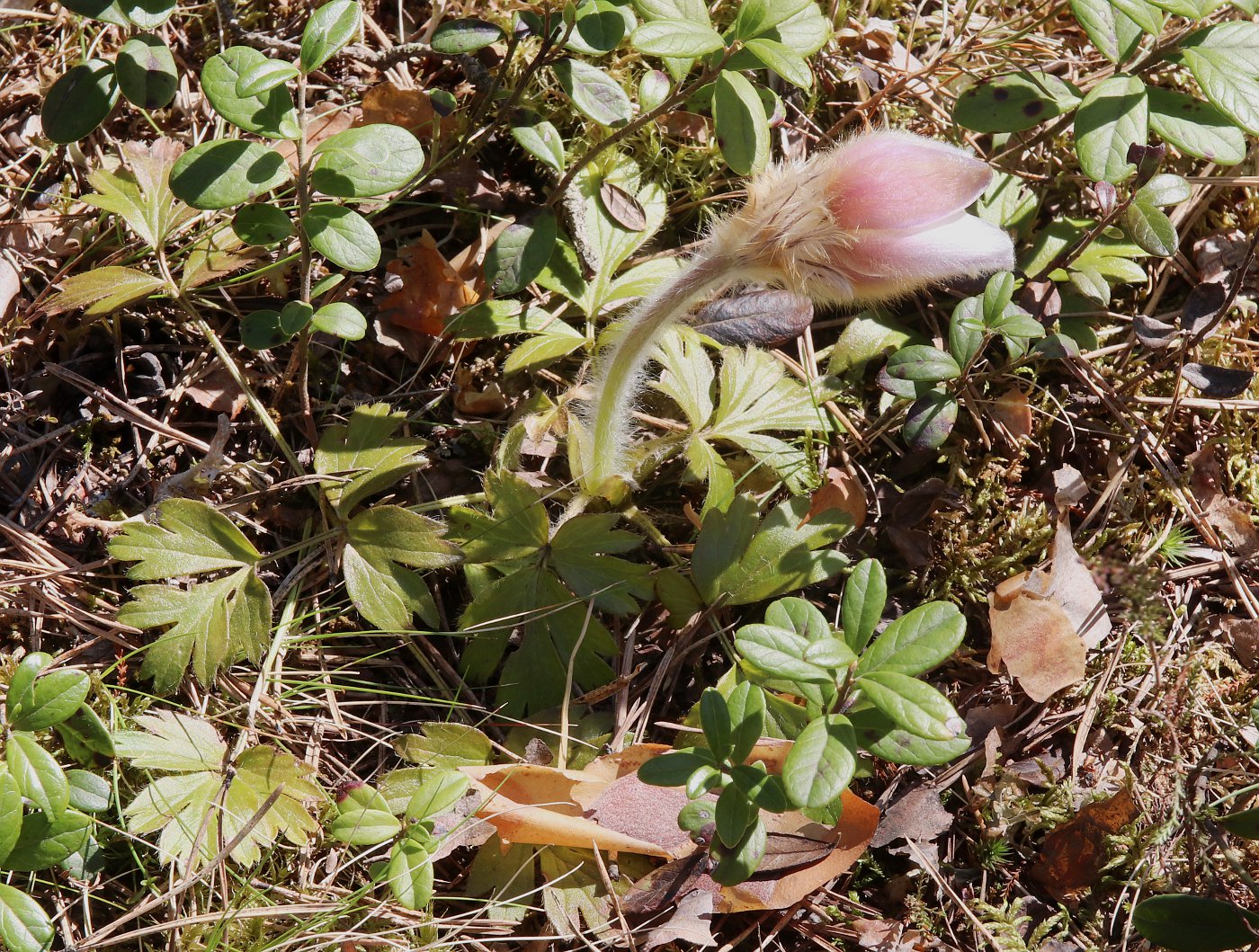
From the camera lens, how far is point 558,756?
2.04 meters

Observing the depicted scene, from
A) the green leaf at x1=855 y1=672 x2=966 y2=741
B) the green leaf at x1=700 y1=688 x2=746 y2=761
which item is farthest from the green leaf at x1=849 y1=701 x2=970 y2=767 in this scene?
the green leaf at x1=700 y1=688 x2=746 y2=761

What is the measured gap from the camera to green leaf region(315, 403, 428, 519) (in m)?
2.16

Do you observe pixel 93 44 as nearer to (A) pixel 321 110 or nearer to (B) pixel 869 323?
(A) pixel 321 110

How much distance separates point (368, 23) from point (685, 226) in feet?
3.35

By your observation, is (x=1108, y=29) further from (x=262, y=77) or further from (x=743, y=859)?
(x=743, y=859)

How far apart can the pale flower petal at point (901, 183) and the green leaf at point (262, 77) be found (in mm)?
1005

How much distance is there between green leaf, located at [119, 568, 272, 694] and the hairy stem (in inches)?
30.5

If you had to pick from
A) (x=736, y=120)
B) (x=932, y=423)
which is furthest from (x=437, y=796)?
(x=736, y=120)

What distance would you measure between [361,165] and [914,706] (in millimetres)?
1417

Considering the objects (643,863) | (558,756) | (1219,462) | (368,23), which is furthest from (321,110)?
(1219,462)

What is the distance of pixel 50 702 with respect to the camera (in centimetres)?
179

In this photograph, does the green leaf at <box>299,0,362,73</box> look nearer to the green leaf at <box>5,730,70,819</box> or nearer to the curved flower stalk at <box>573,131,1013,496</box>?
the curved flower stalk at <box>573,131,1013,496</box>

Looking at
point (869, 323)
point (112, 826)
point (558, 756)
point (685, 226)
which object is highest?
point (685, 226)

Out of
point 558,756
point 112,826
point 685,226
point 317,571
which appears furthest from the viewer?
point 685,226
